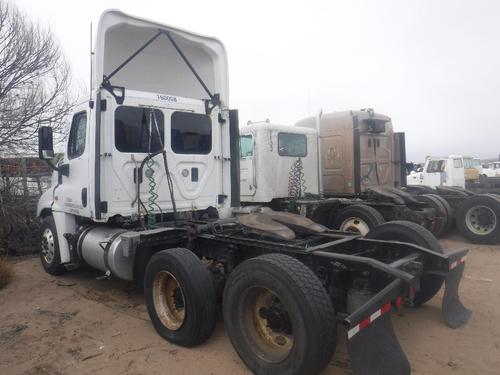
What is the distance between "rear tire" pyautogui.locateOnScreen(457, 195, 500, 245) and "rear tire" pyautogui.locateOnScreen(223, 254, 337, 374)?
24.6 feet

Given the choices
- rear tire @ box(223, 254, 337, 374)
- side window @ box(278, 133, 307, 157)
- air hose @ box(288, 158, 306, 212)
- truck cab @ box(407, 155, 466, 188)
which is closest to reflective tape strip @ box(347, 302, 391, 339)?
rear tire @ box(223, 254, 337, 374)

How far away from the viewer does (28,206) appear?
30.5ft

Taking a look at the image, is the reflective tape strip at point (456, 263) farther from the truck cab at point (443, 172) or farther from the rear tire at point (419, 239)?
the truck cab at point (443, 172)

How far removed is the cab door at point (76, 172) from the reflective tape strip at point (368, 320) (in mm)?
3966

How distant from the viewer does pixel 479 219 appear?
9438mm

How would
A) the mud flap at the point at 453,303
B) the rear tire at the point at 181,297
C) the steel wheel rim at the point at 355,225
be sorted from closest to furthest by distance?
1. the rear tire at the point at 181,297
2. the mud flap at the point at 453,303
3. the steel wheel rim at the point at 355,225

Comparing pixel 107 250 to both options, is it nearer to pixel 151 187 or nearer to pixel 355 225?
pixel 151 187

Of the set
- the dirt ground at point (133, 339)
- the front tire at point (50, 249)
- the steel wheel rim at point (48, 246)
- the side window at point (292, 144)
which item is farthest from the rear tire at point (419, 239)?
the steel wheel rim at point (48, 246)

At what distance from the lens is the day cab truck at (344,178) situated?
8398 mm

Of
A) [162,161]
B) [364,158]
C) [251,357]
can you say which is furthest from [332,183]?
[251,357]

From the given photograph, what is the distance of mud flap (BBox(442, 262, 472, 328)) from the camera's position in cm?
411

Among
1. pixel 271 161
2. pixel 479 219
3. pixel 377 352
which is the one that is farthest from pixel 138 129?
pixel 479 219

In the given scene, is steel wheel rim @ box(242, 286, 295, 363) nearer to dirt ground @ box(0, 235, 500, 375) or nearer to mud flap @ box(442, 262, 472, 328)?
dirt ground @ box(0, 235, 500, 375)

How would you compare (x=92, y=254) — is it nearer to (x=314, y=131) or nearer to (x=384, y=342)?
(x=384, y=342)
